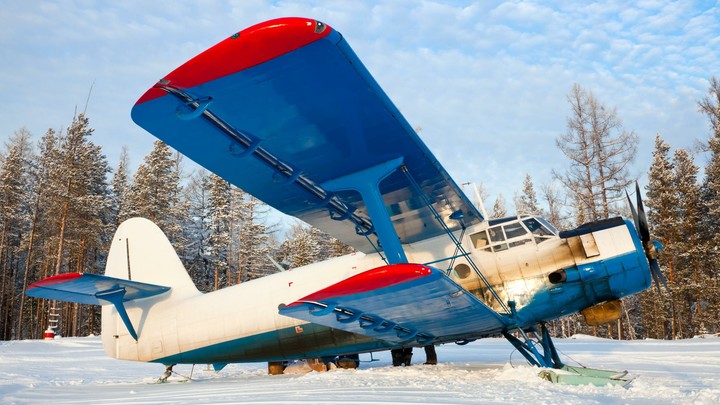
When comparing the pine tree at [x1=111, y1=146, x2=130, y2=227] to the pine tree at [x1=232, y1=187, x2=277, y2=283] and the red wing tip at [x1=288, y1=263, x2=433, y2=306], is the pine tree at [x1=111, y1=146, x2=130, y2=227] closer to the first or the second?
the pine tree at [x1=232, y1=187, x2=277, y2=283]

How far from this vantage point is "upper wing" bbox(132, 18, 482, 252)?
4.20 m

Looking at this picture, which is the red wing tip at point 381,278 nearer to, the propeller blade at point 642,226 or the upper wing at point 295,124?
the upper wing at point 295,124

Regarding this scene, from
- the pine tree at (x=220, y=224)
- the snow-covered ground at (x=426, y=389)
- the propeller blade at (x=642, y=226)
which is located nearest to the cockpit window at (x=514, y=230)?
the propeller blade at (x=642, y=226)

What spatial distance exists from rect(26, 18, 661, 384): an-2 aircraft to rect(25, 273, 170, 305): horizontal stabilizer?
34 mm

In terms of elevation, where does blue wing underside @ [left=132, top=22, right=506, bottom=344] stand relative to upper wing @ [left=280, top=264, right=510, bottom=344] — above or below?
above

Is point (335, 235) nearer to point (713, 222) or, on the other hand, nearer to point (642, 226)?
point (642, 226)

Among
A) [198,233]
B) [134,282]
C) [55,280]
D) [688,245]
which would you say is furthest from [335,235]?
[198,233]

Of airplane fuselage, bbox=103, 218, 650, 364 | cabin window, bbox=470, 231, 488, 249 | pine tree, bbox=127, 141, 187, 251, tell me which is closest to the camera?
airplane fuselage, bbox=103, 218, 650, 364

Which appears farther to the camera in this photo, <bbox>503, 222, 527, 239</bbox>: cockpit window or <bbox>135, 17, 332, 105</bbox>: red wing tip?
<bbox>503, 222, 527, 239</bbox>: cockpit window

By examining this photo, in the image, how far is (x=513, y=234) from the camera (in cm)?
757

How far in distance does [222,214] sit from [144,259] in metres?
27.3

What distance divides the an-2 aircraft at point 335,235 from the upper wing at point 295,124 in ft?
0.06

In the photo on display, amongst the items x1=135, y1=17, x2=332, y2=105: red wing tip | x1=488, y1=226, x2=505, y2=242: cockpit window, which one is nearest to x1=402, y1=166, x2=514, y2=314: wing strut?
x1=488, y1=226, x2=505, y2=242: cockpit window

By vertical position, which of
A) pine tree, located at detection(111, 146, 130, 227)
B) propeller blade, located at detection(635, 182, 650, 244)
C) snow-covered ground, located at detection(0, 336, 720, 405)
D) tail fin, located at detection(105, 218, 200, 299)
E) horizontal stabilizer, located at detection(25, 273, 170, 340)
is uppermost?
pine tree, located at detection(111, 146, 130, 227)
